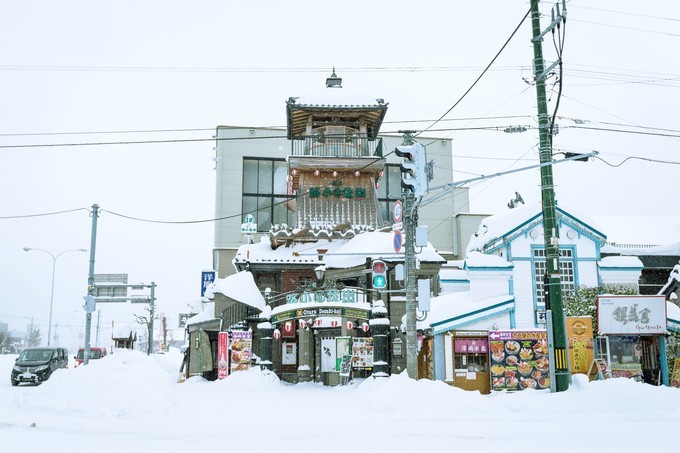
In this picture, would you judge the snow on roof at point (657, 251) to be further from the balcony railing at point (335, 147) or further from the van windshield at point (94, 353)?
the van windshield at point (94, 353)

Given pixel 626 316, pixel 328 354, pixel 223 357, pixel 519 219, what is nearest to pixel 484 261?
pixel 519 219

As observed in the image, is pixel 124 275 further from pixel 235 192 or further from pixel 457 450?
pixel 457 450

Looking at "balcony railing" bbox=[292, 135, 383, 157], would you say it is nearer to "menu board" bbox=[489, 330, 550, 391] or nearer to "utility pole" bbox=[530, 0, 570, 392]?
"menu board" bbox=[489, 330, 550, 391]

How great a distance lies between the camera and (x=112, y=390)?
16.9 m

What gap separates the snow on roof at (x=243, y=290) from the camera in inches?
1230

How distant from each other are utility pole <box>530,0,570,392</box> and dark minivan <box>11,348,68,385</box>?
23636mm

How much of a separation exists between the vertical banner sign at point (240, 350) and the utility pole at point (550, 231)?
49.8 feet

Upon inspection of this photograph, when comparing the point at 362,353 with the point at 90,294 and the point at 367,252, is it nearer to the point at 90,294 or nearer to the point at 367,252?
the point at 367,252

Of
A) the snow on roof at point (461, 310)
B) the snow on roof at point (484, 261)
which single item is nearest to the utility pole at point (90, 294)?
the snow on roof at point (461, 310)

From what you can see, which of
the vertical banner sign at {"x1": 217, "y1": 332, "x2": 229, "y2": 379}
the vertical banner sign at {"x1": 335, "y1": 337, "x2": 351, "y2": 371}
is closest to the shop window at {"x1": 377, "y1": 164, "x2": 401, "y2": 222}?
the vertical banner sign at {"x1": 335, "y1": 337, "x2": 351, "y2": 371}

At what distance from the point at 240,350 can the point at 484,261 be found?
11872 mm

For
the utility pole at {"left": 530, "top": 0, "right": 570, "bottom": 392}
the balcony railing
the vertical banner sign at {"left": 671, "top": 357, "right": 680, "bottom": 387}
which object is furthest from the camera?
the balcony railing

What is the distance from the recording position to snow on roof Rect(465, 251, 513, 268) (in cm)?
2696

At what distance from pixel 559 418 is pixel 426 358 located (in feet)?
34.7
